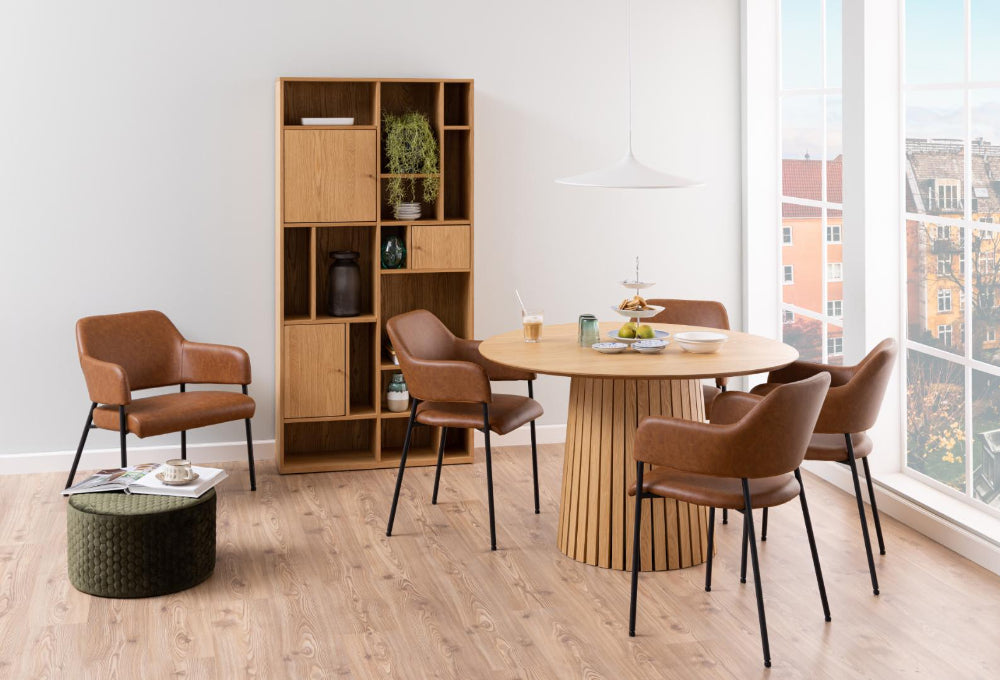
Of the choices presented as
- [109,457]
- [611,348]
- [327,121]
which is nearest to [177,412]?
[109,457]

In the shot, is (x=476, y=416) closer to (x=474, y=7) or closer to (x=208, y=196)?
(x=208, y=196)

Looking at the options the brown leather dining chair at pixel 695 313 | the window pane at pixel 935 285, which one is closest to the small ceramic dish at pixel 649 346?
the brown leather dining chair at pixel 695 313

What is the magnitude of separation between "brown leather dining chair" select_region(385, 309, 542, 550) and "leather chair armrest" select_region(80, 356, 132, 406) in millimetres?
1185

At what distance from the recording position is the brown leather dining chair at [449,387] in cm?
434

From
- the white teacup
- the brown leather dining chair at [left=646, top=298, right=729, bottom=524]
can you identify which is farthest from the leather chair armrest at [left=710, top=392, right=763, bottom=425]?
the white teacup

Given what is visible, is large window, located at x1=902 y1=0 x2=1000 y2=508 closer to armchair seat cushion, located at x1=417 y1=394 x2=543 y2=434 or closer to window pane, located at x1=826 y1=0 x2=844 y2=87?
window pane, located at x1=826 y1=0 x2=844 y2=87

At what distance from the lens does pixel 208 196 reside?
5602 mm

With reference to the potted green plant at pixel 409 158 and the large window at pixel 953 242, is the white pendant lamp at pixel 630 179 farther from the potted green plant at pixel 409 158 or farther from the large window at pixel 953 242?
the potted green plant at pixel 409 158

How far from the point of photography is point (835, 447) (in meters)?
4.01

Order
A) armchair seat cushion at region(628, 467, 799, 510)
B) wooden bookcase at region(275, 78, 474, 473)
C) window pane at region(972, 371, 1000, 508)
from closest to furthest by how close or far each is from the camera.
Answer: armchair seat cushion at region(628, 467, 799, 510) → window pane at region(972, 371, 1000, 508) → wooden bookcase at region(275, 78, 474, 473)

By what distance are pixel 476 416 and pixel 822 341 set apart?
2103 millimetres

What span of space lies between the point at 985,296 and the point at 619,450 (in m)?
1.59

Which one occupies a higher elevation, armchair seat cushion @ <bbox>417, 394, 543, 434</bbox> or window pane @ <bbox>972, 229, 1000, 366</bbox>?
window pane @ <bbox>972, 229, 1000, 366</bbox>

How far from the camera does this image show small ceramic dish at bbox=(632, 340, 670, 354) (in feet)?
13.8
